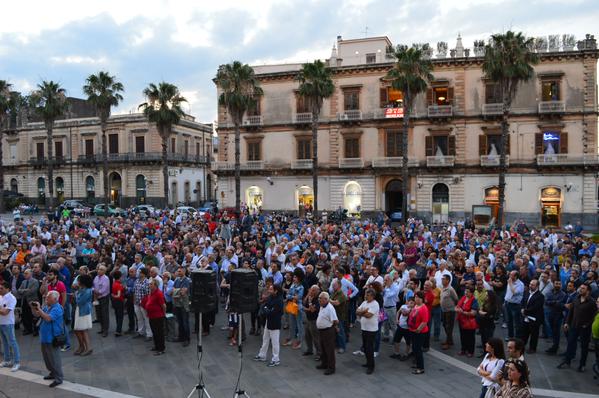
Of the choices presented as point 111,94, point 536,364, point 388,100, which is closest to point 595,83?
point 388,100

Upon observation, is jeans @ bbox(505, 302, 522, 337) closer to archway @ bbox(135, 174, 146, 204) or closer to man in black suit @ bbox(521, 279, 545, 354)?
man in black suit @ bbox(521, 279, 545, 354)

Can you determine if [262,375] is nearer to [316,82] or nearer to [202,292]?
[202,292]

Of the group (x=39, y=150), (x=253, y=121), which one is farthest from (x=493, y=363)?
(x=39, y=150)

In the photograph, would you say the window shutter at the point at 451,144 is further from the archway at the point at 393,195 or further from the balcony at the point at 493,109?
the archway at the point at 393,195

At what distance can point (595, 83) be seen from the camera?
116 ft

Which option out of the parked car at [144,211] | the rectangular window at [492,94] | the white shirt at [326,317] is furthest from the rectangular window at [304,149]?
the white shirt at [326,317]

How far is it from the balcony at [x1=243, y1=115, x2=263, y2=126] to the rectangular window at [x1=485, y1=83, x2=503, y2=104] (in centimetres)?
1845

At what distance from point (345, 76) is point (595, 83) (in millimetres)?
18371

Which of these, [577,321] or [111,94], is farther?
[111,94]

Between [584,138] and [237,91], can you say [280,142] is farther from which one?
[584,138]

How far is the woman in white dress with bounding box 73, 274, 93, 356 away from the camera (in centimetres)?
1053

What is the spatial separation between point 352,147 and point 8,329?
33.2m

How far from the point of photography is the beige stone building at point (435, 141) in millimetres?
35906

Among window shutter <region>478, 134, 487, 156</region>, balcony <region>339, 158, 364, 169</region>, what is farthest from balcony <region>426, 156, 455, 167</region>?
balcony <region>339, 158, 364, 169</region>
